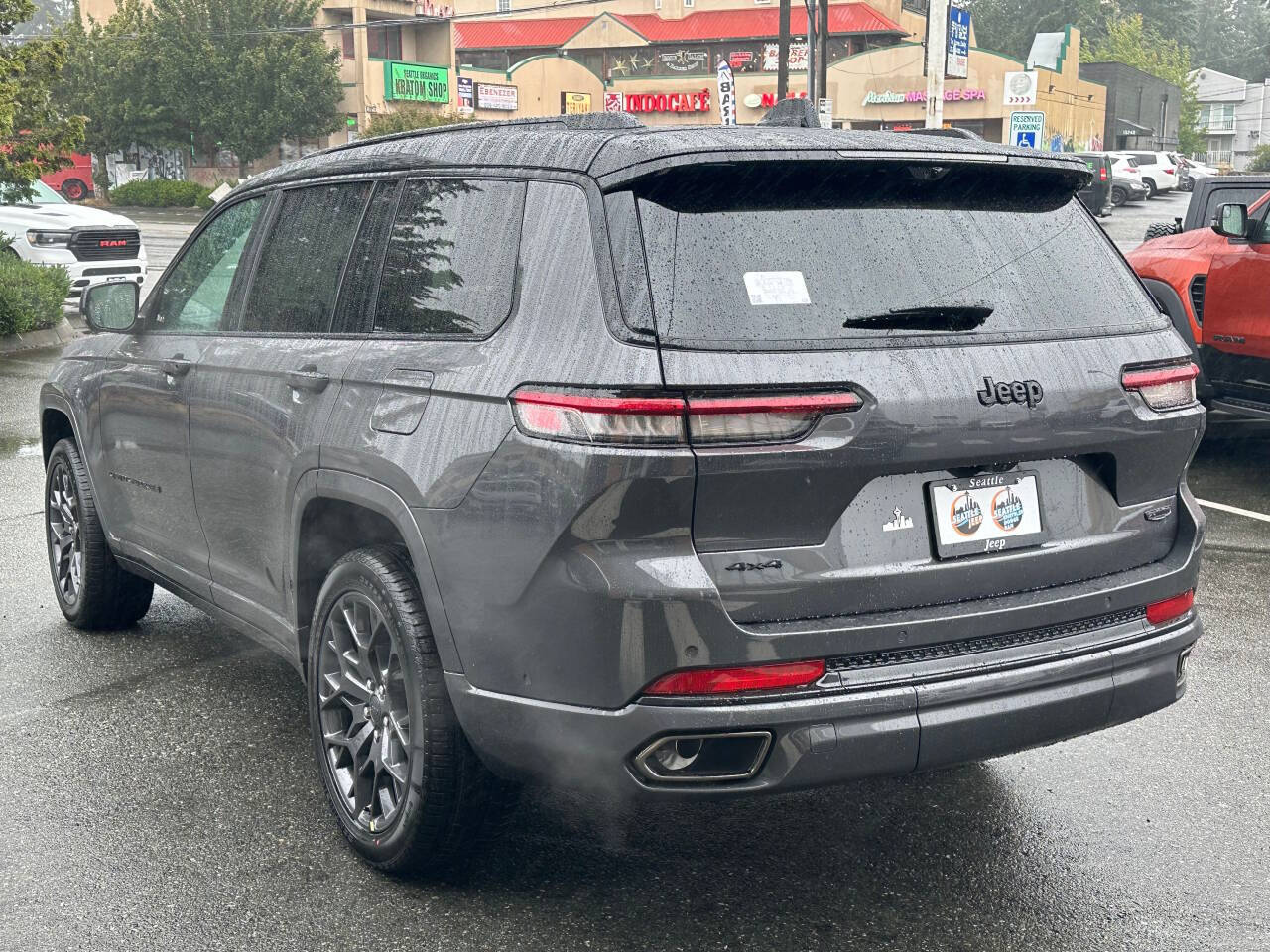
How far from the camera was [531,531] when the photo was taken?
3.03 metres

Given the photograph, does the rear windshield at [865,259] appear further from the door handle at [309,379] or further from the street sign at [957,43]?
the street sign at [957,43]

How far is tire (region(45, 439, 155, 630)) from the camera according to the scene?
5551 mm

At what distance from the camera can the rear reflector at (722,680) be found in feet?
9.67

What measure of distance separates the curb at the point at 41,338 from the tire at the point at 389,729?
13.3 metres

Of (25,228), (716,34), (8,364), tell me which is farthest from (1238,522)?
(716,34)

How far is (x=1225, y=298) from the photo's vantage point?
928 centimetres

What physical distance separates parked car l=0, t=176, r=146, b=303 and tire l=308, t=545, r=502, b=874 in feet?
50.3

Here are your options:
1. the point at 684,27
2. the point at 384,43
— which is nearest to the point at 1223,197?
the point at 384,43

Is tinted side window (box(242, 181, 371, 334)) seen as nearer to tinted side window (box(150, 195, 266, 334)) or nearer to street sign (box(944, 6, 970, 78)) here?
tinted side window (box(150, 195, 266, 334))

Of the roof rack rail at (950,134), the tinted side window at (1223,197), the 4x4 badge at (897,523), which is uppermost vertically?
the roof rack rail at (950,134)

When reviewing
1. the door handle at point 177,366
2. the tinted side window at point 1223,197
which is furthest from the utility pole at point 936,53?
the door handle at point 177,366

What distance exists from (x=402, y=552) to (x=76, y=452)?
8.68ft

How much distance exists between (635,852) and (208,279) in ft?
7.79

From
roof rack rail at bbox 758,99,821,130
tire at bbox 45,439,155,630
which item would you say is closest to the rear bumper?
roof rack rail at bbox 758,99,821,130
